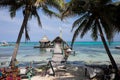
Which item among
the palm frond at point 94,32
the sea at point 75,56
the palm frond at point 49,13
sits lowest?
the sea at point 75,56

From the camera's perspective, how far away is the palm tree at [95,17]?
1211 cm

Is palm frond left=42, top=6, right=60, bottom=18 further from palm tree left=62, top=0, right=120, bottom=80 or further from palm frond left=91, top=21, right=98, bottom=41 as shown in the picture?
palm frond left=91, top=21, right=98, bottom=41

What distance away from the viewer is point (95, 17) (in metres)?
13.2

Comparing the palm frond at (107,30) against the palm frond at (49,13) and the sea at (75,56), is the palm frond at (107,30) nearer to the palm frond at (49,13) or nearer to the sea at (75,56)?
the sea at (75,56)

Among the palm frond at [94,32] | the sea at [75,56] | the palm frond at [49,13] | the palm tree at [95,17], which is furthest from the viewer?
the sea at [75,56]

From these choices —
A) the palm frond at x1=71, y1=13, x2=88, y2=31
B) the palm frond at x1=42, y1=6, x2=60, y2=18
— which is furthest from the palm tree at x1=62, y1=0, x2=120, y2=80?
the palm frond at x1=42, y1=6, x2=60, y2=18

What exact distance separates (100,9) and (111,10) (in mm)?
690

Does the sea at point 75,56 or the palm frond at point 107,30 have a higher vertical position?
the palm frond at point 107,30

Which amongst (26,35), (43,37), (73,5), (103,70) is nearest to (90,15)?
(73,5)

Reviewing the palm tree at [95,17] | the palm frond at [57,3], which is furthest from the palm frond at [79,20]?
the palm frond at [57,3]

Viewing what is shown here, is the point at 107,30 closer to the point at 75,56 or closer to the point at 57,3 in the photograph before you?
the point at 57,3

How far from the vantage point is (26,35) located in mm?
15914

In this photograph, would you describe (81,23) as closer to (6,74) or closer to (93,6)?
(93,6)

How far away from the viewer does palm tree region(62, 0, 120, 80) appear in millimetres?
12109
